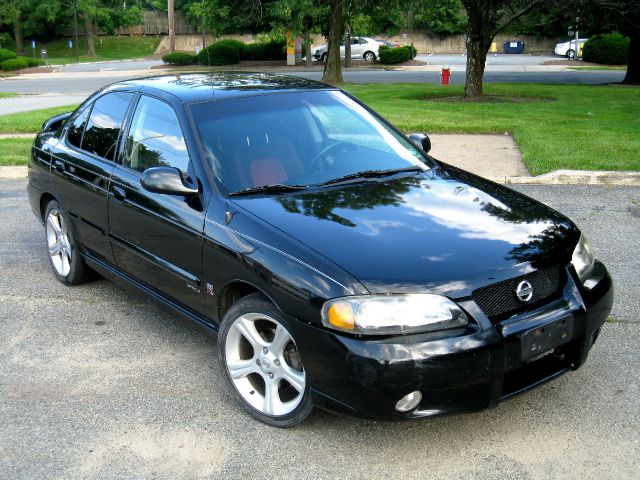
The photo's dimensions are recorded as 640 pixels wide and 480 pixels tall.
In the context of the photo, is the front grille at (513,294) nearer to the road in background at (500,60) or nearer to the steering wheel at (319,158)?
the steering wheel at (319,158)

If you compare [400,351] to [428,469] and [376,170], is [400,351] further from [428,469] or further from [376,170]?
[376,170]

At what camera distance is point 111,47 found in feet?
210

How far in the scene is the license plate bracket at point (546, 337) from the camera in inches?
131

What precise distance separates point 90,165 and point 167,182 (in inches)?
52.2

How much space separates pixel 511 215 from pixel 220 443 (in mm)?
1886

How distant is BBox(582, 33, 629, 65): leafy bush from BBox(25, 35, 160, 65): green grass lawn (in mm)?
34640

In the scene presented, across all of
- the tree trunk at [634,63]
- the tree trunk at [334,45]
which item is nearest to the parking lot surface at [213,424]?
the tree trunk at [334,45]

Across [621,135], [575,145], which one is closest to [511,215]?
[575,145]

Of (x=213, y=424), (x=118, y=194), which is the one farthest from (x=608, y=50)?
(x=213, y=424)

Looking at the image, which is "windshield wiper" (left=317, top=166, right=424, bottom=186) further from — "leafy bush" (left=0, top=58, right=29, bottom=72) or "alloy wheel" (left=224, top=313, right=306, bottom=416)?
"leafy bush" (left=0, top=58, right=29, bottom=72)

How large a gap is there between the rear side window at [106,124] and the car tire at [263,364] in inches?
71.3

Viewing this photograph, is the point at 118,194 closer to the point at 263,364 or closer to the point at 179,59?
the point at 263,364

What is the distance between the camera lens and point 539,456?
339 centimetres

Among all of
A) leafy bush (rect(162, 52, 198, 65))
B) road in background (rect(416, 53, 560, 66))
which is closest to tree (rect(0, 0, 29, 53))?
leafy bush (rect(162, 52, 198, 65))
